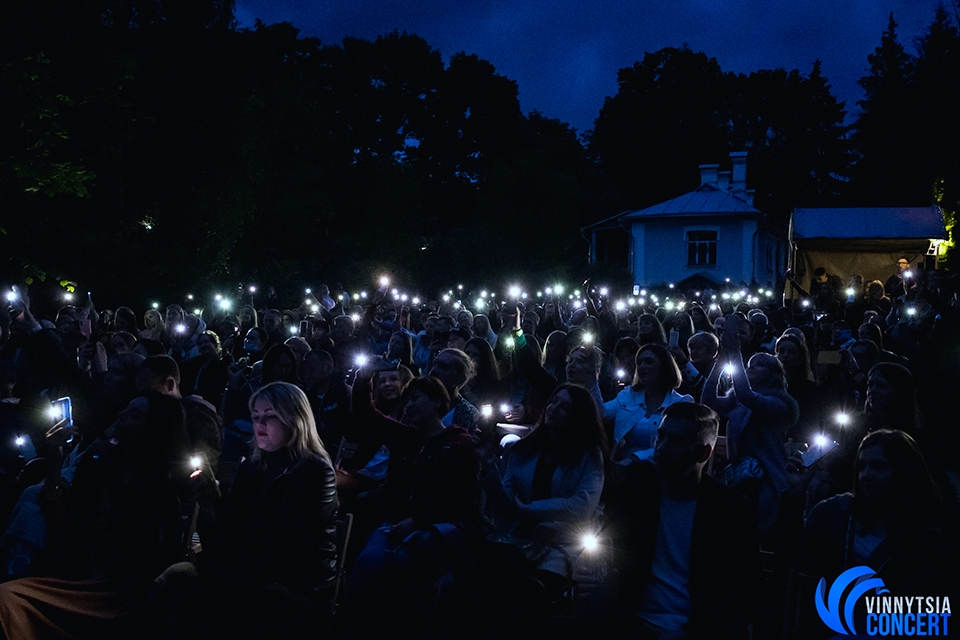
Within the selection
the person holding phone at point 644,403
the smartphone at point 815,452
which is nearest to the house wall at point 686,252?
the person holding phone at point 644,403

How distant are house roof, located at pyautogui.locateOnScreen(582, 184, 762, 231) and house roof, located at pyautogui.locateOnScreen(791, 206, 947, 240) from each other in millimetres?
15380

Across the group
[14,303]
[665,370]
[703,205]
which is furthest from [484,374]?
[703,205]

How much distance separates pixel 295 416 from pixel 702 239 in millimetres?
39574

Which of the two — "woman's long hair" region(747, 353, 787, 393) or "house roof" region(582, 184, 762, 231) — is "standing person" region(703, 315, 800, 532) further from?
"house roof" region(582, 184, 762, 231)

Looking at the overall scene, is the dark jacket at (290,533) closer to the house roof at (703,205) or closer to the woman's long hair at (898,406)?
the woman's long hair at (898,406)

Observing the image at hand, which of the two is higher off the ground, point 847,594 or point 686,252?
point 686,252

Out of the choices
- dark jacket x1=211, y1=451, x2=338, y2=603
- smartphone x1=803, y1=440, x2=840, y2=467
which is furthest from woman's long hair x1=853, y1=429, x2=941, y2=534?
dark jacket x1=211, y1=451, x2=338, y2=603

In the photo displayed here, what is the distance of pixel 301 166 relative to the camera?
34.9 meters

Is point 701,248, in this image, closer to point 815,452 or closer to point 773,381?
point 773,381

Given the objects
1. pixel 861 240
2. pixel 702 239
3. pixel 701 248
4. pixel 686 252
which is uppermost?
pixel 702 239

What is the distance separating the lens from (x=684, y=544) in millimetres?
4023

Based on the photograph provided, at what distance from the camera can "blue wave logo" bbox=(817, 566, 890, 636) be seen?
3834mm

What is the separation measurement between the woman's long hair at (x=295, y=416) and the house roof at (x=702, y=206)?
38667 mm

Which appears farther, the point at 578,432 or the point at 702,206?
the point at 702,206
